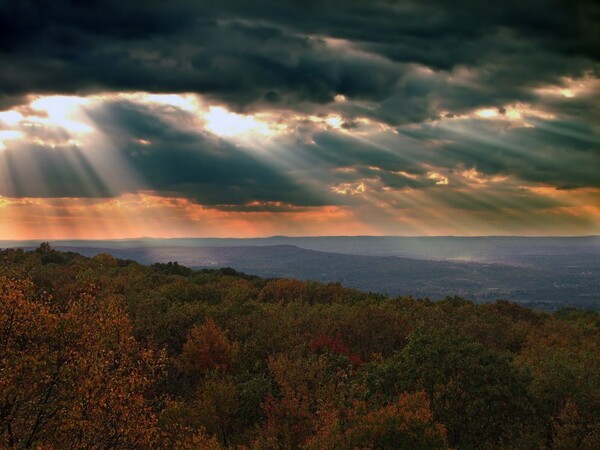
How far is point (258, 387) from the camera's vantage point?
53.6 metres

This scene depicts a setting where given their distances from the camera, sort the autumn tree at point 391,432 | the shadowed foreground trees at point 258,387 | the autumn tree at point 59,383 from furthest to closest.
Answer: the autumn tree at point 391,432, the shadowed foreground trees at point 258,387, the autumn tree at point 59,383

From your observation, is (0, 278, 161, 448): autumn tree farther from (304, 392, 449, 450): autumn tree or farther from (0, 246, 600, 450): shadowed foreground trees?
(304, 392, 449, 450): autumn tree

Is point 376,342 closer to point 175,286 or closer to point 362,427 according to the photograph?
point 175,286

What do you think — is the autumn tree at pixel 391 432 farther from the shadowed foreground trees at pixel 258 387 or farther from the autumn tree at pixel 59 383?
the autumn tree at pixel 59 383

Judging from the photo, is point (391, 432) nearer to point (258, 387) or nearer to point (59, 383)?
point (59, 383)

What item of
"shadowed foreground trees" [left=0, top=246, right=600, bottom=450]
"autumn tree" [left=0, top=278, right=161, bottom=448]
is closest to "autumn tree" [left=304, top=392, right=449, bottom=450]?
"shadowed foreground trees" [left=0, top=246, right=600, bottom=450]

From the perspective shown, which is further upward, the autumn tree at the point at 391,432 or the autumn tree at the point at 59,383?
the autumn tree at the point at 59,383

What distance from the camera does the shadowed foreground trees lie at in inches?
1168

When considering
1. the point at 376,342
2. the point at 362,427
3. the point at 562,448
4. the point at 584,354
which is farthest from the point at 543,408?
the point at 376,342

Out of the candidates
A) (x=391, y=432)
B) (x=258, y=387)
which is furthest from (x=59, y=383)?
(x=258, y=387)

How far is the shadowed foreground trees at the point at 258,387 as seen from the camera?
2967 cm

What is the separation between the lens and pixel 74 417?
93.7ft

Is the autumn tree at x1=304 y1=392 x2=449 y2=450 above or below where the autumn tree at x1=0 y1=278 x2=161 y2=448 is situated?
below


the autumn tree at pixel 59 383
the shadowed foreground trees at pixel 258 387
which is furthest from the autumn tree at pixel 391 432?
the autumn tree at pixel 59 383
